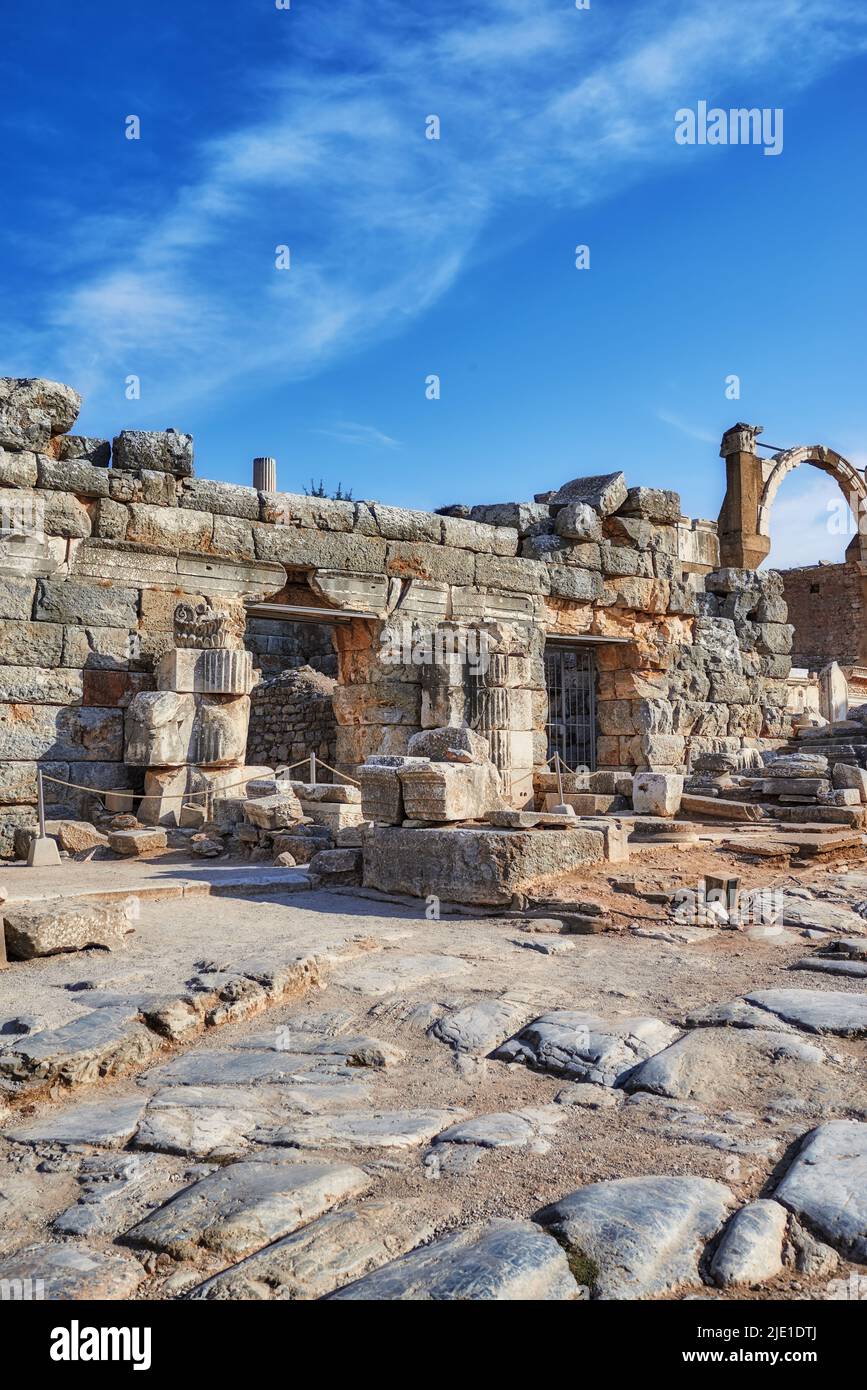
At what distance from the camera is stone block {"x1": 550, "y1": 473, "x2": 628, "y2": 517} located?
1394 cm

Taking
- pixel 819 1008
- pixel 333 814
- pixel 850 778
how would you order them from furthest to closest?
pixel 850 778 → pixel 333 814 → pixel 819 1008

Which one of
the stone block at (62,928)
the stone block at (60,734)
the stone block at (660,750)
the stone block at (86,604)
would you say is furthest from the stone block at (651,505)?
the stone block at (62,928)

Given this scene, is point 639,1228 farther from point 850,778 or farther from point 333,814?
point 850,778

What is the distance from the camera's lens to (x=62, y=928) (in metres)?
4.95

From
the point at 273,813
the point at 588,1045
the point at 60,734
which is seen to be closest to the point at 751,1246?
the point at 588,1045

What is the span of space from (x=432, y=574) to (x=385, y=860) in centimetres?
600

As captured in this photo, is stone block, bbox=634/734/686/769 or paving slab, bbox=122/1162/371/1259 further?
stone block, bbox=634/734/686/769

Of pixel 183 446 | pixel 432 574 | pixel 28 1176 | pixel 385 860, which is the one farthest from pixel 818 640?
pixel 28 1176

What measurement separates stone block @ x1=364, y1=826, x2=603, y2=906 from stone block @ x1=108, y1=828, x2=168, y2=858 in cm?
282

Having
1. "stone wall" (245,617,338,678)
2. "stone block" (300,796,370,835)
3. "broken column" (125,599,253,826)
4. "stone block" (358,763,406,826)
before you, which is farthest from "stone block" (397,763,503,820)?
"stone wall" (245,617,338,678)

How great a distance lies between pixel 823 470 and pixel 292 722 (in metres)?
17.2

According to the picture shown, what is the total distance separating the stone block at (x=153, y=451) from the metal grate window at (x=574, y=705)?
240 inches

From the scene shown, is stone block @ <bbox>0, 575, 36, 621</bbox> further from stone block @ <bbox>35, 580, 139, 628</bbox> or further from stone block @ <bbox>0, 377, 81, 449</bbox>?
stone block @ <bbox>0, 377, 81, 449</bbox>

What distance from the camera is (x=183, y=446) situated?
10.6 m
